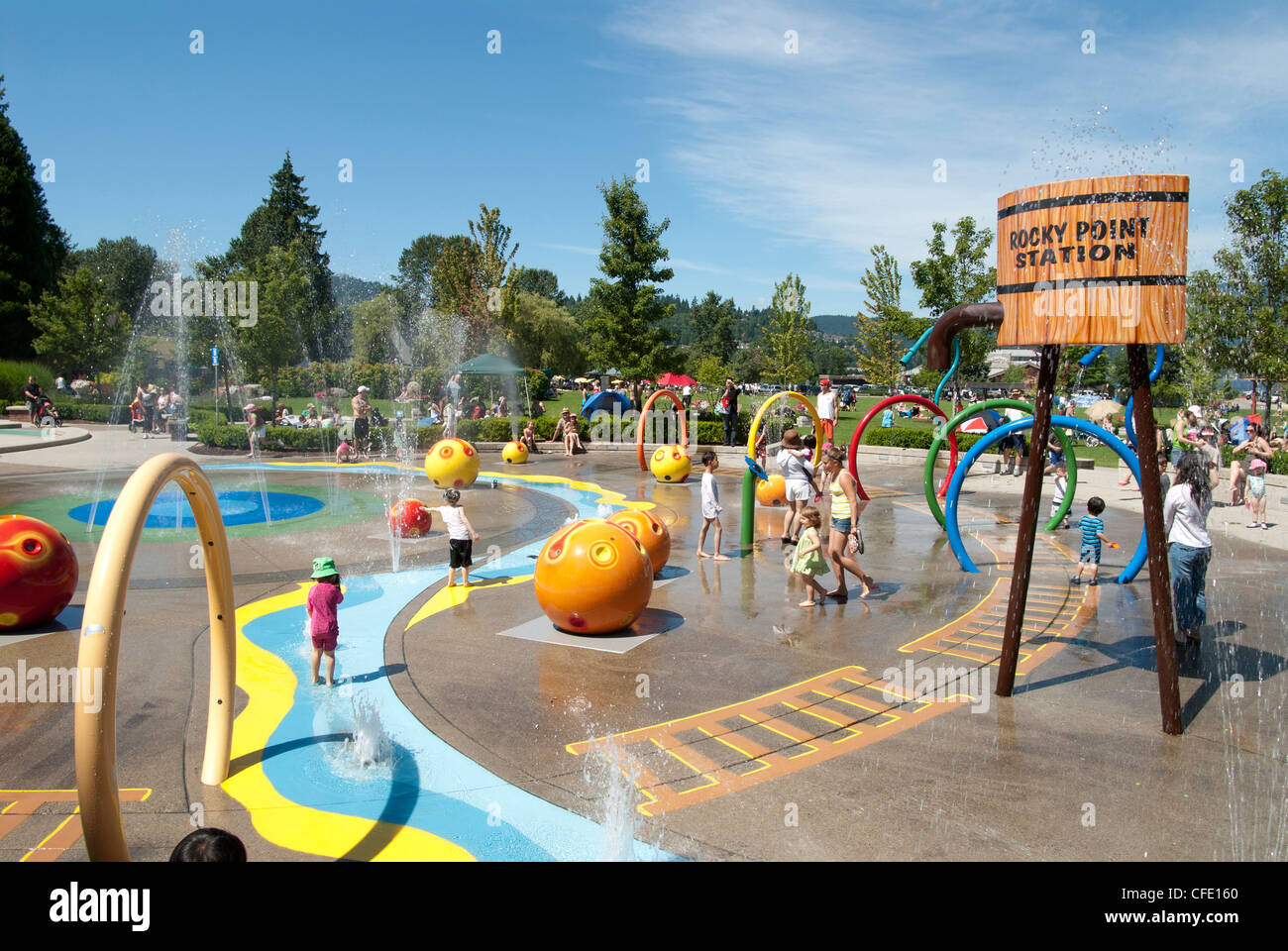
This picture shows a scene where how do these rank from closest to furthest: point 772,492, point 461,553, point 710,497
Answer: point 461,553, point 710,497, point 772,492

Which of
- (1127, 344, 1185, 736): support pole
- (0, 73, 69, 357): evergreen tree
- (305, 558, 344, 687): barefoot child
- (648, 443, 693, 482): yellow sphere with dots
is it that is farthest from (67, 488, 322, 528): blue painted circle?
(0, 73, 69, 357): evergreen tree

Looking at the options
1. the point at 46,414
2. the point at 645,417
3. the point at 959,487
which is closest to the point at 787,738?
the point at 959,487

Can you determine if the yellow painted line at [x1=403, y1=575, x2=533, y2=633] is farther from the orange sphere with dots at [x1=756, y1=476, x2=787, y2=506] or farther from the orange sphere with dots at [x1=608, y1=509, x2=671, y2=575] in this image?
the orange sphere with dots at [x1=756, y1=476, x2=787, y2=506]

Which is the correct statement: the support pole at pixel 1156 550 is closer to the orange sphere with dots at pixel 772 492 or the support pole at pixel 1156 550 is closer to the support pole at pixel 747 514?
the support pole at pixel 747 514

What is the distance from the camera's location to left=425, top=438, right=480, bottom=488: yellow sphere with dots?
1867cm

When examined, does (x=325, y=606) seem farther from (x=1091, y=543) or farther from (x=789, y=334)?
(x=789, y=334)

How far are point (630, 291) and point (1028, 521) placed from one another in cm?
2791

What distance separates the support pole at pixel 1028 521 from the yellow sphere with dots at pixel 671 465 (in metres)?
13.3

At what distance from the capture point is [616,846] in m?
5.07

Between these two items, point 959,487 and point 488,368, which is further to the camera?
point 488,368

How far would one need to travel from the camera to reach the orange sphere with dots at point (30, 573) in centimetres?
865

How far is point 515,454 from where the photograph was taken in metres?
24.5

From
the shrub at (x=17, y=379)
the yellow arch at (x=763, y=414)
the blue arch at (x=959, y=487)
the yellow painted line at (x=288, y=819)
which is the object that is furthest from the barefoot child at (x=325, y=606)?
the shrub at (x=17, y=379)
